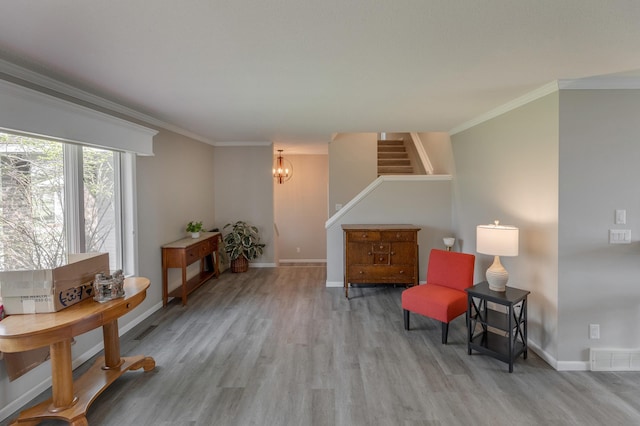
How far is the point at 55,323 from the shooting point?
5.84 feet

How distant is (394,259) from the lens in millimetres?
4238

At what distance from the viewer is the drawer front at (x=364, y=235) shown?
166 inches

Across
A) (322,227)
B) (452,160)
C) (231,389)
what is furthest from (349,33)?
(322,227)

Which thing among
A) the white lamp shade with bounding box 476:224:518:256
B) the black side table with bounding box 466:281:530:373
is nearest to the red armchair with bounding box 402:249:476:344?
the black side table with bounding box 466:281:530:373

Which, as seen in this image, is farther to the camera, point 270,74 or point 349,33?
point 270,74

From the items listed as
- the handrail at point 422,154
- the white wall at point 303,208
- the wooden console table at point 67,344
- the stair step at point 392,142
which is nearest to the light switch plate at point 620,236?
the handrail at point 422,154

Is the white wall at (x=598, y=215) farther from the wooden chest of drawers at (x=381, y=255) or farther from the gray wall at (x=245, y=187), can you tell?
the gray wall at (x=245, y=187)

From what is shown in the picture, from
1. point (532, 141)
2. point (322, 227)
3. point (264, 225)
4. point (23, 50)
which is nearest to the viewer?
point (23, 50)

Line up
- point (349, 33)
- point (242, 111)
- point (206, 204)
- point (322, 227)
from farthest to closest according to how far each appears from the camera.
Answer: point (322, 227) < point (206, 204) < point (242, 111) < point (349, 33)

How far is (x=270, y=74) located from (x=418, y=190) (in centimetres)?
319

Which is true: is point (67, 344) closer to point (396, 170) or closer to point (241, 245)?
point (241, 245)

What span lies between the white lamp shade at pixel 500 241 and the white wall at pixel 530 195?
27cm

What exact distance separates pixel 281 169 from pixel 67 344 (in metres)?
5.49

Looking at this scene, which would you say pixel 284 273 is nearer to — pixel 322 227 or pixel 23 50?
pixel 322 227
